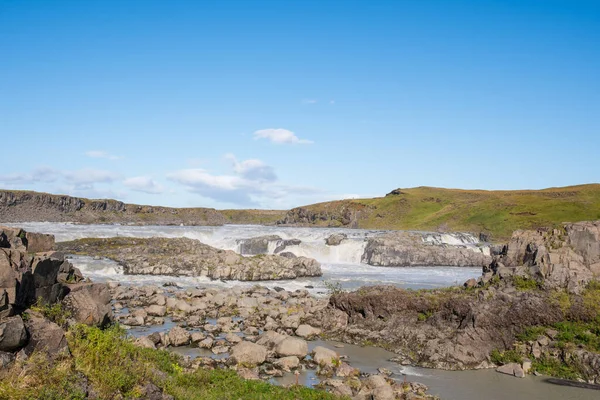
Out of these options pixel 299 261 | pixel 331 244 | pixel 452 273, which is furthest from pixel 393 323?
pixel 331 244

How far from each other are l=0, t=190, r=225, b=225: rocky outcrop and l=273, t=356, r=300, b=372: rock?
148135 millimetres

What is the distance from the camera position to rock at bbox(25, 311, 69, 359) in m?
10.2

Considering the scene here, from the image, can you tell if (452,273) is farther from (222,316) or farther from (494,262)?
(222,316)

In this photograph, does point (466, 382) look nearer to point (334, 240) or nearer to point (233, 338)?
point (233, 338)

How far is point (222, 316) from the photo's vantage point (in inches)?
1198

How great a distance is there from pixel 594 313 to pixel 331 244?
175 feet

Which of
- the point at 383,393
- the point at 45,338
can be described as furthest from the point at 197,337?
the point at 45,338

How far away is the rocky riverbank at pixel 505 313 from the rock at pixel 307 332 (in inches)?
40.7

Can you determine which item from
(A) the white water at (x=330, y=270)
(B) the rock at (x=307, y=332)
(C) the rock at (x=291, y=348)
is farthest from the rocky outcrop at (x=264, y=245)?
(C) the rock at (x=291, y=348)

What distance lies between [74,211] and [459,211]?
139m

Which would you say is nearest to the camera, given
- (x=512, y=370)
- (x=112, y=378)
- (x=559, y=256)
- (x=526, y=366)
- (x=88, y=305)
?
(x=112, y=378)

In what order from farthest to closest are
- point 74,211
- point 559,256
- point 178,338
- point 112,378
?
1. point 74,211
2. point 559,256
3. point 178,338
4. point 112,378

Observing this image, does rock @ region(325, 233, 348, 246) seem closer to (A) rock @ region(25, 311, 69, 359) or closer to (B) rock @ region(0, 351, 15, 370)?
(A) rock @ region(25, 311, 69, 359)

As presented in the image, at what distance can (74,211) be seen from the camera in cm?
16850
